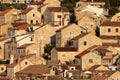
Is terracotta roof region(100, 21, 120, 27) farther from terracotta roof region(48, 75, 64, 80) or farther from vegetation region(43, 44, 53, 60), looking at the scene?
terracotta roof region(48, 75, 64, 80)

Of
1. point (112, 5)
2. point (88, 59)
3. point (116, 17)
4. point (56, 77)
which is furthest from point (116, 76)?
point (112, 5)

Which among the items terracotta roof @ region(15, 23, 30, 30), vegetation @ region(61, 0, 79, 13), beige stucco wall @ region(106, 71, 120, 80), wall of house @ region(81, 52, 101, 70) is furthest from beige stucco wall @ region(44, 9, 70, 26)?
beige stucco wall @ region(106, 71, 120, 80)

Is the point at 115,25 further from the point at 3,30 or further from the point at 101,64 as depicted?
the point at 3,30

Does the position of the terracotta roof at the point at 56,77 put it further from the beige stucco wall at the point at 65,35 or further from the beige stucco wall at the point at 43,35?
the beige stucco wall at the point at 43,35

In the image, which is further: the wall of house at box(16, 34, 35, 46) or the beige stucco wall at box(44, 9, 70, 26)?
the beige stucco wall at box(44, 9, 70, 26)

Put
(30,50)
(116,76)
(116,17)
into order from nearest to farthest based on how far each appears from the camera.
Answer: (116,76), (30,50), (116,17)

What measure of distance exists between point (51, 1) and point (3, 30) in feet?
26.3

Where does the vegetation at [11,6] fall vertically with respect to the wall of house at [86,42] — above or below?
below

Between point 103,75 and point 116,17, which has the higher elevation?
point 103,75

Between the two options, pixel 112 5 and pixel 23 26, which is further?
pixel 112 5

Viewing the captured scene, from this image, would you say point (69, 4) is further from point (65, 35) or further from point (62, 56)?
point (62, 56)

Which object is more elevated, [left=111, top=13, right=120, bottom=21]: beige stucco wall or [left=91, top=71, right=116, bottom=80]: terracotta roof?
[left=91, top=71, right=116, bottom=80]: terracotta roof

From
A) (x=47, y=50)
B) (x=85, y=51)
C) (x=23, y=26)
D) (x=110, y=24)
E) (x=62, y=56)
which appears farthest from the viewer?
(x=23, y=26)

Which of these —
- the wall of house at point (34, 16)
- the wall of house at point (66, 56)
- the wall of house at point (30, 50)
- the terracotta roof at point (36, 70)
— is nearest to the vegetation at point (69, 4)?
the wall of house at point (34, 16)
